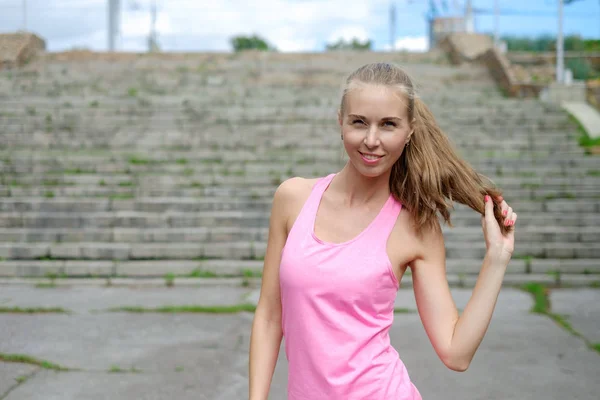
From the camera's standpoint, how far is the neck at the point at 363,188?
183cm

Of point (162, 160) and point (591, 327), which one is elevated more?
point (162, 160)

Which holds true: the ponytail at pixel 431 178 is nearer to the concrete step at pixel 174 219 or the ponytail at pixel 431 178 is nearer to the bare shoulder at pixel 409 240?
the bare shoulder at pixel 409 240

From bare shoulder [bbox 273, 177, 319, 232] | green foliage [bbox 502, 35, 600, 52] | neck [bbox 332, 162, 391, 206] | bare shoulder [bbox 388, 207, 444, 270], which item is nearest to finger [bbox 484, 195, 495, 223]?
bare shoulder [bbox 388, 207, 444, 270]

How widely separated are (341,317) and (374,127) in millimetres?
471

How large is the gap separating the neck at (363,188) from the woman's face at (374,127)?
0.11 m

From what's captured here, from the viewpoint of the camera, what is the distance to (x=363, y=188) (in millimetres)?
1839

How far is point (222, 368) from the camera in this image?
4.63m

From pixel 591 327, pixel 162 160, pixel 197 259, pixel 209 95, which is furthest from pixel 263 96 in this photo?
pixel 591 327

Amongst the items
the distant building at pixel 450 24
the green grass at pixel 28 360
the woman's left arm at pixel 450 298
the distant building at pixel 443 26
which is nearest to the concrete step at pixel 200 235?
the green grass at pixel 28 360

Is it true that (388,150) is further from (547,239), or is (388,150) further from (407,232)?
(547,239)

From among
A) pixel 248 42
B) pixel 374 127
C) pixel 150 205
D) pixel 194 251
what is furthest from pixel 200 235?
pixel 248 42

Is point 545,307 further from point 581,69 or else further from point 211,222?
point 581,69

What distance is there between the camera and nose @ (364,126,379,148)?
1.65 m

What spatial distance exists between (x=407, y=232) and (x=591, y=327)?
4.49 meters
